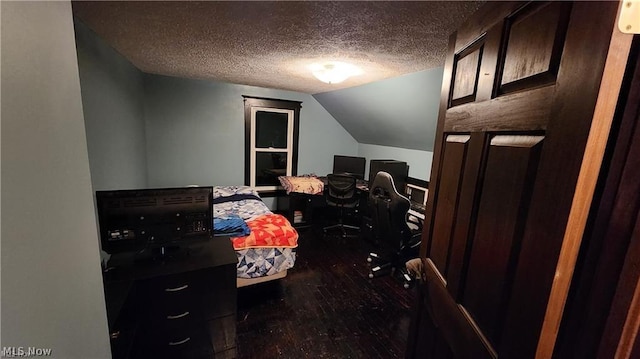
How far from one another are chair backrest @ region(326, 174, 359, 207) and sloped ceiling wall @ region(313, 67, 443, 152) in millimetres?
947

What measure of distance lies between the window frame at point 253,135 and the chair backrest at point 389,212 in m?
2.14

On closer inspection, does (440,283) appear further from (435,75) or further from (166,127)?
(166,127)

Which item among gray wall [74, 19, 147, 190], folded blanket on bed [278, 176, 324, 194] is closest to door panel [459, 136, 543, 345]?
gray wall [74, 19, 147, 190]

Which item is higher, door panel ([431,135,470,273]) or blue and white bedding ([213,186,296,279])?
door panel ([431,135,470,273])

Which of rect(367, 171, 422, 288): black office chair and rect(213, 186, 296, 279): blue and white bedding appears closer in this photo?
rect(213, 186, 296, 279): blue and white bedding

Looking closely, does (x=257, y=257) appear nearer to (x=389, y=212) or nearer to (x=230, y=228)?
(x=230, y=228)

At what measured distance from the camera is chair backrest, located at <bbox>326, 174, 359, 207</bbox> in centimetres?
380

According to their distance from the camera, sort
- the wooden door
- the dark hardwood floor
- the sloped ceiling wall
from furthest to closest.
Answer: the sloped ceiling wall
the dark hardwood floor
the wooden door

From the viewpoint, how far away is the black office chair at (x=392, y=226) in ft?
8.02

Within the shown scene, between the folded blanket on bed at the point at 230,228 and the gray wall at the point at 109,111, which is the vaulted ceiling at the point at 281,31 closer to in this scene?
the gray wall at the point at 109,111

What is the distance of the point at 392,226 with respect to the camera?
2.51 metres

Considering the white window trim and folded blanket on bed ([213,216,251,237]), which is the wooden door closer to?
folded blanket on bed ([213,216,251,237])

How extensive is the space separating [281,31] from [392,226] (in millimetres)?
1964

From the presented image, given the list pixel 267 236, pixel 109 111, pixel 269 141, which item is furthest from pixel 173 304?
pixel 269 141
